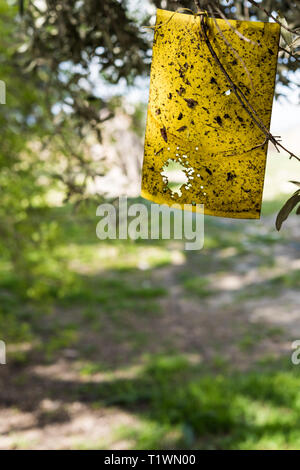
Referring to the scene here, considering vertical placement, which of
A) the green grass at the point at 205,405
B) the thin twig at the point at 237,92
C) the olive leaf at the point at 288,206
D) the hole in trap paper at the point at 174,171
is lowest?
the green grass at the point at 205,405

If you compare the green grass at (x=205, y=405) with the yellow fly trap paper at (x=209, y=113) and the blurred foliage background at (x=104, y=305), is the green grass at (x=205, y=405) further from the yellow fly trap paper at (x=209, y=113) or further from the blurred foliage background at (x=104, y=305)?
the yellow fly trap paper at (x=209, y=113)

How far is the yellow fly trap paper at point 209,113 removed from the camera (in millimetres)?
641

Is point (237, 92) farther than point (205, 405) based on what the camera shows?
No

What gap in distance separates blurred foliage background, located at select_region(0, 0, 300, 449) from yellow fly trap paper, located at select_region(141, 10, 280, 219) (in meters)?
0.35

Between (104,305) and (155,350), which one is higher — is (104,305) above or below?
above

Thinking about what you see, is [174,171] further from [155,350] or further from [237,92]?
[155,350]

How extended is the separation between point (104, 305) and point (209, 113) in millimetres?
4096

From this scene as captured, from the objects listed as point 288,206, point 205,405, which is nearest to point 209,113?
point 288,206

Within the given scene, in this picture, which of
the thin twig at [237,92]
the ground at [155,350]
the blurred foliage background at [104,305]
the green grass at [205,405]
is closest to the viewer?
→ the thin twig at [237,92]

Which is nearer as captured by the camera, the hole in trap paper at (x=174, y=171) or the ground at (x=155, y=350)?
the hole in trap paper at (x=174, y=171)

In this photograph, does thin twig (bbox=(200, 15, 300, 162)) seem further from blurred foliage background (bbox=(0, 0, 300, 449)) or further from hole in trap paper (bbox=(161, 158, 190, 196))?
blurred foliage background (bbox=(0, 0, 300, 449))

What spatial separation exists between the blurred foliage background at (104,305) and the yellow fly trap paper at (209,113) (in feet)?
1.15

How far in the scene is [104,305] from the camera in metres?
4.64

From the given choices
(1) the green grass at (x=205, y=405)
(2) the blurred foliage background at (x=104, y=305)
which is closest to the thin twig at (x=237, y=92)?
(2) the blurred foliage background at (x=104, y=305)
